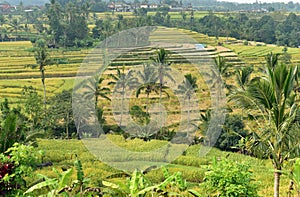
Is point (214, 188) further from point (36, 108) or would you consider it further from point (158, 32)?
point (158, 32)

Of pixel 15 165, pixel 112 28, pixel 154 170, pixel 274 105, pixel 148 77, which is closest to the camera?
pixel 15 165

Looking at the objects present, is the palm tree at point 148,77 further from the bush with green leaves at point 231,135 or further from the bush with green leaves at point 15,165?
the bush with green leaves at point 15,165

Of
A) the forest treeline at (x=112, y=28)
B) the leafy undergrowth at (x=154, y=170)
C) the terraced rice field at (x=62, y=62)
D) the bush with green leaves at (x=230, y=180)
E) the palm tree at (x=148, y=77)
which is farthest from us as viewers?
the forest treeline at (x=112, y=28)

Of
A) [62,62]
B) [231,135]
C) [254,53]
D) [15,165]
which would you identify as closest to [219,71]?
[231,135]

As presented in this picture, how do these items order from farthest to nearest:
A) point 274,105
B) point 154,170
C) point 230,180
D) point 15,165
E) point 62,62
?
point 62,62 → point 154,170 → point 274,105 → point 230,180 → point 15,165

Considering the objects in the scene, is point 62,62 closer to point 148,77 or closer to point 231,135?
point 148,77

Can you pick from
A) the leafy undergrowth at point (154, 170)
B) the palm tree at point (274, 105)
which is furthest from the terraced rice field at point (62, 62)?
the palm tree at point (274, 105)

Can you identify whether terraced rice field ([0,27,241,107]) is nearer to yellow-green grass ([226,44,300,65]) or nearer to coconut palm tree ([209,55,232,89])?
coconut palm tree ([209,55,232,89])
